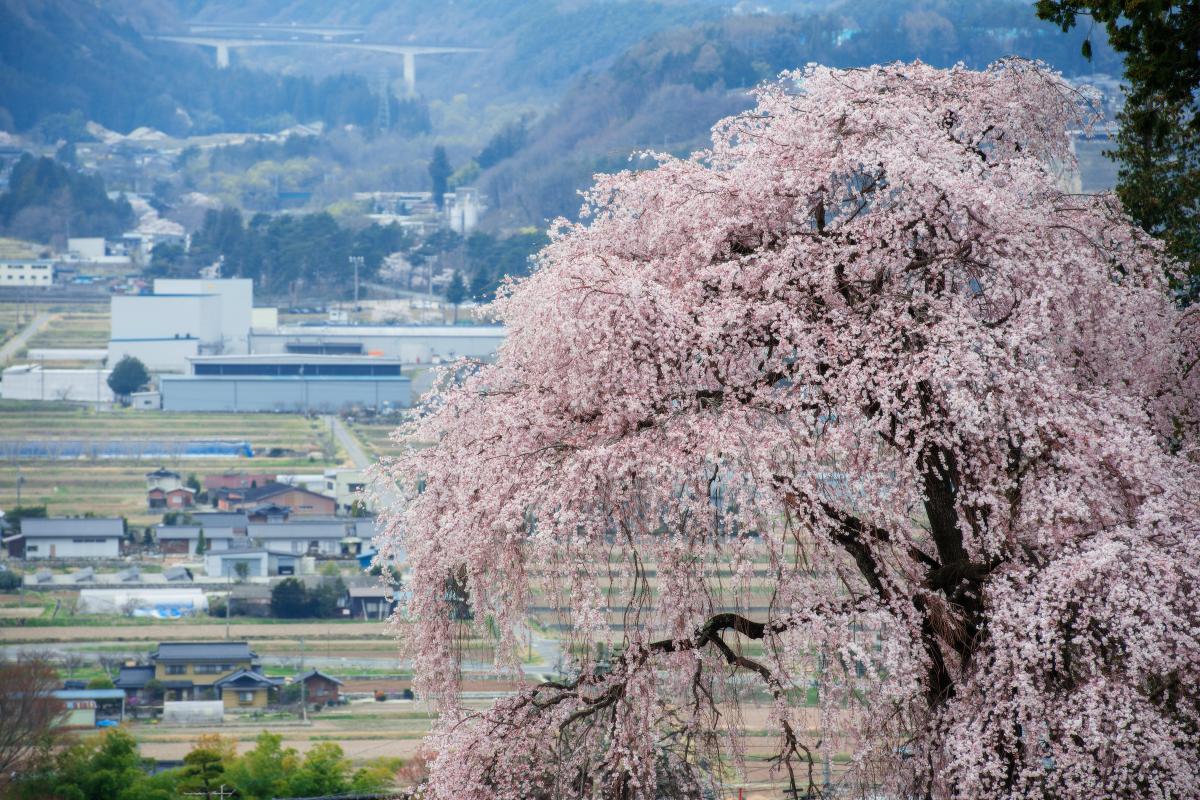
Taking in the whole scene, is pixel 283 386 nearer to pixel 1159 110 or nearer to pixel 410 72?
pixel 1159 110

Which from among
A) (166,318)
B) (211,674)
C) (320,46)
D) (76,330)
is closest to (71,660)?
(211,674)

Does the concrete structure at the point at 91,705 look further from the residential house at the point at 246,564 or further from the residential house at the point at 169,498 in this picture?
the residential house at the point at 169,498

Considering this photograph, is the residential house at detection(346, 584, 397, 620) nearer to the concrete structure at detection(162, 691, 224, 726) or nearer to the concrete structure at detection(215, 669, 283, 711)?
the concrete structure at detection(215, 669, 283, 711)

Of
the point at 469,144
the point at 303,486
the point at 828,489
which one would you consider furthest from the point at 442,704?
the point at 469,144

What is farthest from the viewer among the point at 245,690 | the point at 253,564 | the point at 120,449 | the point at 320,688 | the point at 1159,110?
the point at 120,449

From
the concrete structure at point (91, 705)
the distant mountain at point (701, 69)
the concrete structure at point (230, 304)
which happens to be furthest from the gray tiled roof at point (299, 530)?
the distant mountain at point (701, 69)

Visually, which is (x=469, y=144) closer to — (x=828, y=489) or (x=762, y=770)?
(x=762, y=770)
